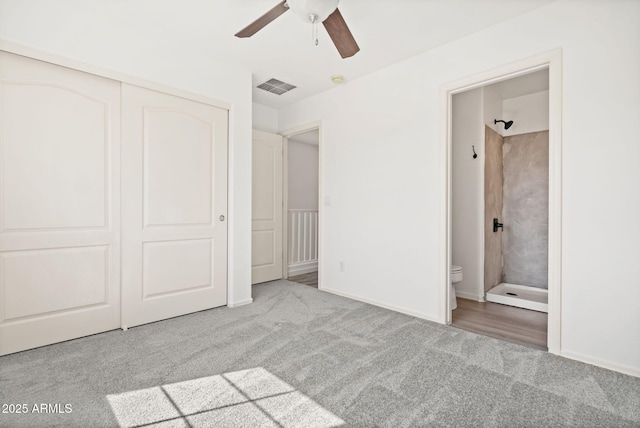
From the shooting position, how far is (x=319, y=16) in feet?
6.21

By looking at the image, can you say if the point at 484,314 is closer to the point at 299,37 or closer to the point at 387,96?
the point at 387,96

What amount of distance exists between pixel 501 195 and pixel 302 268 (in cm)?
302

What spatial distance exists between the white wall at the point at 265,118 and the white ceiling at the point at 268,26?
1207 millimetres

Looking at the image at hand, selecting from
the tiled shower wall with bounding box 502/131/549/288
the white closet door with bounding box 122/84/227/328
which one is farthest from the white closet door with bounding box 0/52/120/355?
the tiled shower wall with bounding box 502/131/549/288

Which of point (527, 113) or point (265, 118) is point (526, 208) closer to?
point (527, 113)

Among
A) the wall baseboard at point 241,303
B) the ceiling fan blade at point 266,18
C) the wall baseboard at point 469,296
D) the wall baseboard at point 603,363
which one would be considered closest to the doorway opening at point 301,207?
the wall baseboard at point 241,303

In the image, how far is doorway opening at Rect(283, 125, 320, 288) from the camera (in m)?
4.77

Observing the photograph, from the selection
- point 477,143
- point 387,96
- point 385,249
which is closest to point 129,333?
point 385,249

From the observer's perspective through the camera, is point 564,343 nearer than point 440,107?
A: Yes

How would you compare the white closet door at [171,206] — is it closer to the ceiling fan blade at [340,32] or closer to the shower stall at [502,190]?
the ceiling fan blade at [340,32]

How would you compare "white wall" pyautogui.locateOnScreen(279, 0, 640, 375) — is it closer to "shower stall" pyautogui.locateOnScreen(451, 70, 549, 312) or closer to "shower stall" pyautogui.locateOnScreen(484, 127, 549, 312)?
"shower stall" pyautogui.locateOnScreen(451, 70, 549, 312)

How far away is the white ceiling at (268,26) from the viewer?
2285 mm

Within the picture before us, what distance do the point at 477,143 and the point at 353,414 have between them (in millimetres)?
3297

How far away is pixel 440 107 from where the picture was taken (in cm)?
285
